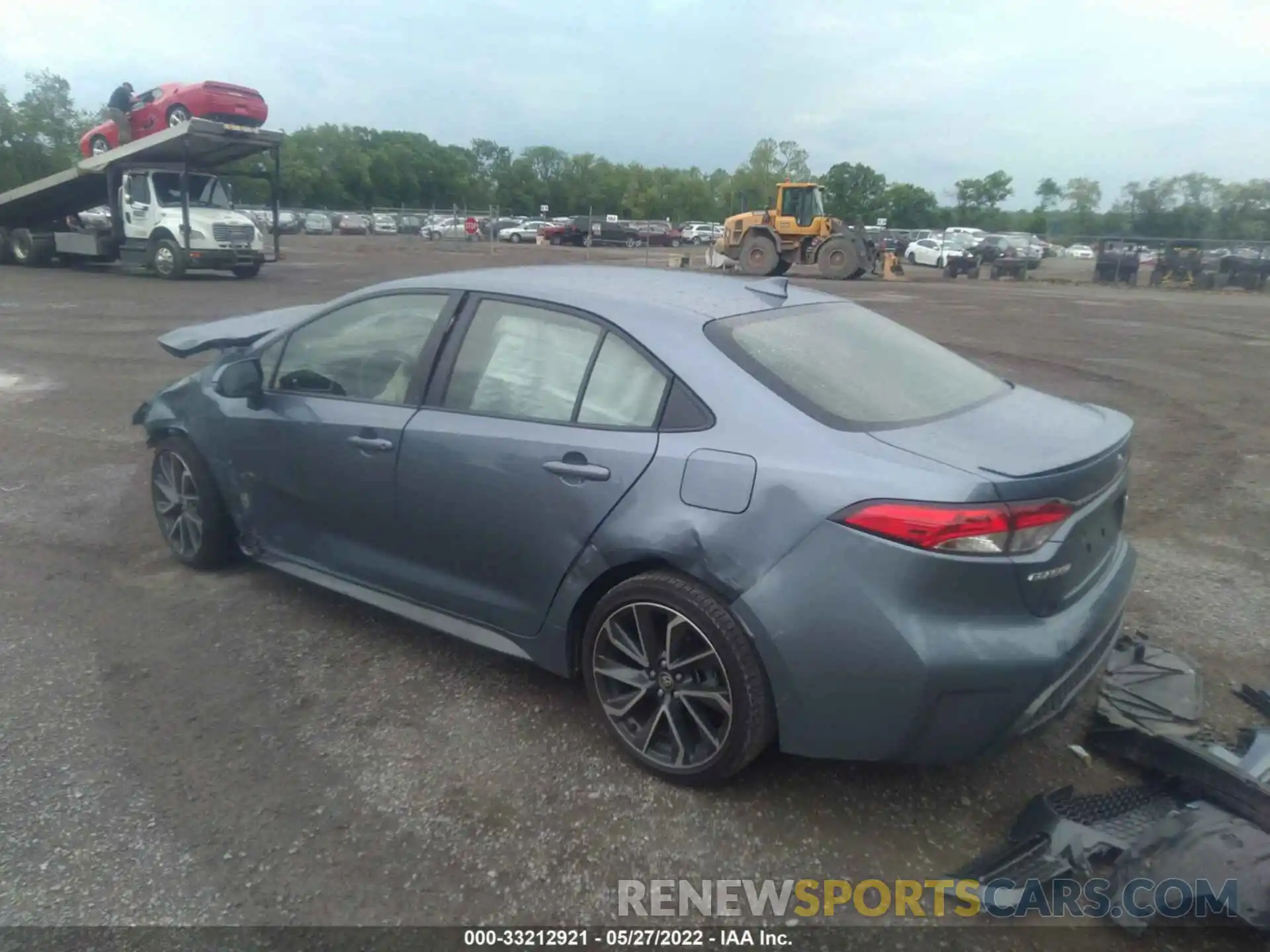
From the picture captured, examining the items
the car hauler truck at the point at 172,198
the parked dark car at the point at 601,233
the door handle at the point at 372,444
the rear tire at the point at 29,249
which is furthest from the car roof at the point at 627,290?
the parked dark car at the point at 601,233

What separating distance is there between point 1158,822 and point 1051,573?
77 cm

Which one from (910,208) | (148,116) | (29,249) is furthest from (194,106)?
(910,208)

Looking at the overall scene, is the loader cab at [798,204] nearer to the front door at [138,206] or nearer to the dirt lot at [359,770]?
the front door at [138,206]

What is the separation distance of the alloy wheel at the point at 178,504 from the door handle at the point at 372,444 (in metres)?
1.22

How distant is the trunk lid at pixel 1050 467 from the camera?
8.91 ft

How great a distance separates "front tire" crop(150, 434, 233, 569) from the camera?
15.0 ft

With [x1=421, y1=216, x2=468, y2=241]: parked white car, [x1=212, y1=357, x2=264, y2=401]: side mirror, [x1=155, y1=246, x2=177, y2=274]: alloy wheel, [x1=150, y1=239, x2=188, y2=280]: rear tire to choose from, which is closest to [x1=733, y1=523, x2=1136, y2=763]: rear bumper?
[x1=212, y1=357, x2=264, y2=401]: side mirror

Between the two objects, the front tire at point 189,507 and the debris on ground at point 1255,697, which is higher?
the front tire at point 189,507

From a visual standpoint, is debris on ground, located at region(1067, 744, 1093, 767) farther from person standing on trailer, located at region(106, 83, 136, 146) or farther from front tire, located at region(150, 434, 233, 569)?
person standing on trailer, located at region(106, 83, 136, 146)

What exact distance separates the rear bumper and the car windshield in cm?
2109

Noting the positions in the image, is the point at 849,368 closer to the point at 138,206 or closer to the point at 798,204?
the point at 138,206

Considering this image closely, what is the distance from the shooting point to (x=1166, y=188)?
2267 inches

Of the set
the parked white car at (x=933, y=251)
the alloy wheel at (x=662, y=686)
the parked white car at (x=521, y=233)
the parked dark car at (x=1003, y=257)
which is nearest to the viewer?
the alloy wheel at (x=662, y=686)

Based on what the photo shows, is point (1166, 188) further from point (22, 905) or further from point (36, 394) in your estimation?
point (22, 905)
